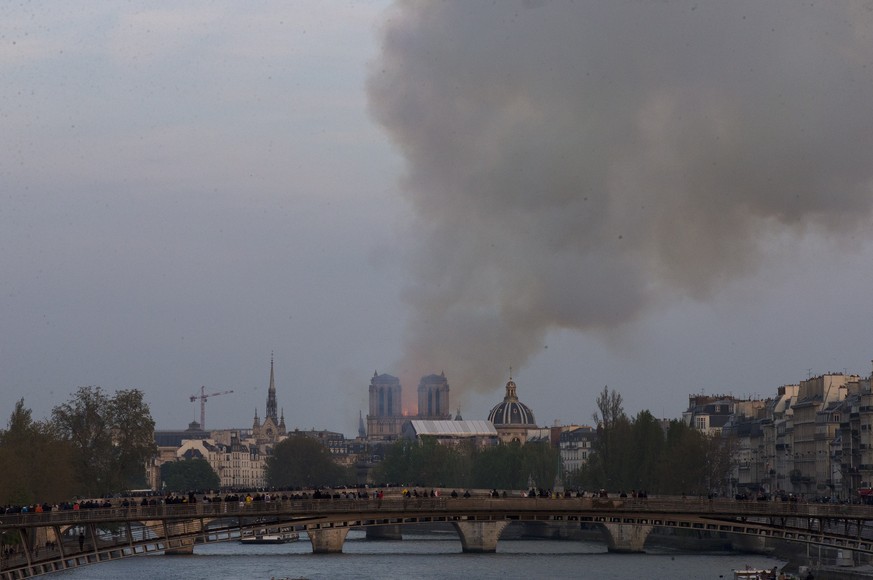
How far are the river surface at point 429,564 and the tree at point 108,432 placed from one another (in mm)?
13091

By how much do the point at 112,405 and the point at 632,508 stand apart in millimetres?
83816

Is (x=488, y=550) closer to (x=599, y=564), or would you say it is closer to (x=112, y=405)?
(x=599, y=564)

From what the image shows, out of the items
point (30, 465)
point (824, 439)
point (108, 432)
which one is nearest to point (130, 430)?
point (108, 432)

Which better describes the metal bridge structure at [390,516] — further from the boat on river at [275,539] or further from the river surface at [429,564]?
the boat on river at [275,539]

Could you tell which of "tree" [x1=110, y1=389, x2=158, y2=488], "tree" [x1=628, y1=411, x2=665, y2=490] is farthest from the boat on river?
"tree" [x1=628, y1=411, x2=665, y2=490]

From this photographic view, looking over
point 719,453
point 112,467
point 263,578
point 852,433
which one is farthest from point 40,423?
point 852,433

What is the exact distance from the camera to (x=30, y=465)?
457 ft

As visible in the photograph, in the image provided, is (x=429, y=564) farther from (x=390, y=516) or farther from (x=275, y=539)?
(x=275, y=539)

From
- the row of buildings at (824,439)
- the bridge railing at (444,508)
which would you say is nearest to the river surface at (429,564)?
the bridge railing at (444,508)

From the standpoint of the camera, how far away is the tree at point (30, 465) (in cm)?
12800

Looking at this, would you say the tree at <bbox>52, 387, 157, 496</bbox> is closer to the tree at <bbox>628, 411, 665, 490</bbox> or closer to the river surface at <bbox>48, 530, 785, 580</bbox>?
the river surface at <bbox>48, 530, 785, 580</bbox>

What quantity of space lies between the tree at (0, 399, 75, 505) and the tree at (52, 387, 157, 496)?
17.2 m

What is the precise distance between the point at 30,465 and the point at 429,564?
3051 cm

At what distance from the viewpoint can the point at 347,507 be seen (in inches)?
3994
